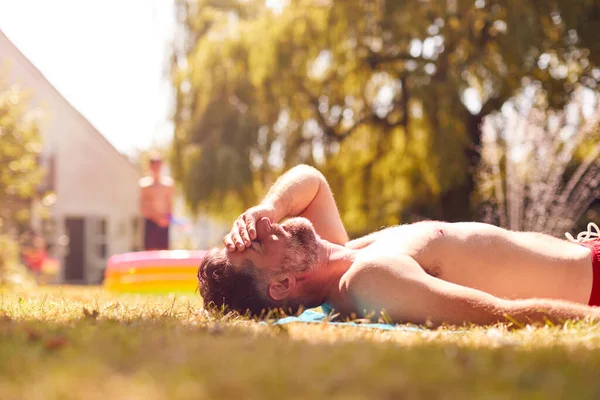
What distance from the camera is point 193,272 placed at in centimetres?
836

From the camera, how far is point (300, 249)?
344cm

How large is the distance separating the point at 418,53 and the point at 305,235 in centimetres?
1248

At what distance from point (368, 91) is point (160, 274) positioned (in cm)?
907

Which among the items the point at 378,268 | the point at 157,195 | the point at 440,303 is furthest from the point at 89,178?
the point at 440,303

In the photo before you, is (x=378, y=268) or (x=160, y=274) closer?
(x=378, y=268)

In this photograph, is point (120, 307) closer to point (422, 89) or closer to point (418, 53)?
point (422, 89)

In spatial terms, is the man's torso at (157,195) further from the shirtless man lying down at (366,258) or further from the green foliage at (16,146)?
the shirtless man lying down at (366,258)

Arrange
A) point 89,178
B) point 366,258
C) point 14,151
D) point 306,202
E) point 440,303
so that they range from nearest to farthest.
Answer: point 440,303 < point 366,258 < point 306,202 < point 14,151 < point 89,178

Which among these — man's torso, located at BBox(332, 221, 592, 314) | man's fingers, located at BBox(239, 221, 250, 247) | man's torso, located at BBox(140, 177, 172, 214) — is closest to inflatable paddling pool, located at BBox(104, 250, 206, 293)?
man's torso, located at BBox(140, 177, 172, 214)

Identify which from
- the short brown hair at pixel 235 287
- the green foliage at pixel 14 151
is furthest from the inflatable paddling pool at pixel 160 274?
the short brown hair at pixel 235 287

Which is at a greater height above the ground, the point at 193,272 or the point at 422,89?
the point at 422,89

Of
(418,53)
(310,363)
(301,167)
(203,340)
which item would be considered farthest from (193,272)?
(418,53)

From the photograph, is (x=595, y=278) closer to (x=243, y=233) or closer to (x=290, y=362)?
(x=243, y=233)

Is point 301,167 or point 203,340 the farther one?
point 301,167
